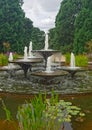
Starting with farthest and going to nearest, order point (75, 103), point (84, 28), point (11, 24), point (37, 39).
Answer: point (37, 39), point (11, 24), point (84, 28), point (75, 103)

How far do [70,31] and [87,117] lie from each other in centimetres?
3114

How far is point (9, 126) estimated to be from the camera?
16.9 feet

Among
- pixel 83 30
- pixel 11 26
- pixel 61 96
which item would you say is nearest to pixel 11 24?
pixel 11 26

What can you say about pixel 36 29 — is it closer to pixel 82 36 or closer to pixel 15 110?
pixel 82 36

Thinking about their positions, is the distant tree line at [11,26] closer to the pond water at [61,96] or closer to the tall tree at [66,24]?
the tall tree at [66,24]

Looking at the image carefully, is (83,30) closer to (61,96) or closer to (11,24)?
(11,24)

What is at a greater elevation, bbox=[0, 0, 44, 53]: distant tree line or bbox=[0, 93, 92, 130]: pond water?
bbox=[0, 0, 44, 53]: distant tree line

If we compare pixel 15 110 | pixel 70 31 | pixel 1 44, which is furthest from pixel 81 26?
pixel 15 110

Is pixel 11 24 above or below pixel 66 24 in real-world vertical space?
below

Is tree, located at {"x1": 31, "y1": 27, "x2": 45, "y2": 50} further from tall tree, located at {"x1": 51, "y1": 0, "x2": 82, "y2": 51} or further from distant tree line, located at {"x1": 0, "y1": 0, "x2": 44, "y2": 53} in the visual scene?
distant tree line, located at {"x1": 0, "y1": 0, "x2": 44, "y2": 53}

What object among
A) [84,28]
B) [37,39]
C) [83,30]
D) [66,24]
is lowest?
[83,30]

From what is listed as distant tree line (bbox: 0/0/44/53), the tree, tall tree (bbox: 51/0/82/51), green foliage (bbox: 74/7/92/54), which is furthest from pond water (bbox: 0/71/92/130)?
the tree

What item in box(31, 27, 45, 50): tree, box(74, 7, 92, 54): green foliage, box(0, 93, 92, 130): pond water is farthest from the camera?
box(31, 27, 45, 50): tree

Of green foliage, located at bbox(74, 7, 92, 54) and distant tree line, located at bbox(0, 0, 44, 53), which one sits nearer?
green foliage, located at bbox(74, 7, 92, 54)
